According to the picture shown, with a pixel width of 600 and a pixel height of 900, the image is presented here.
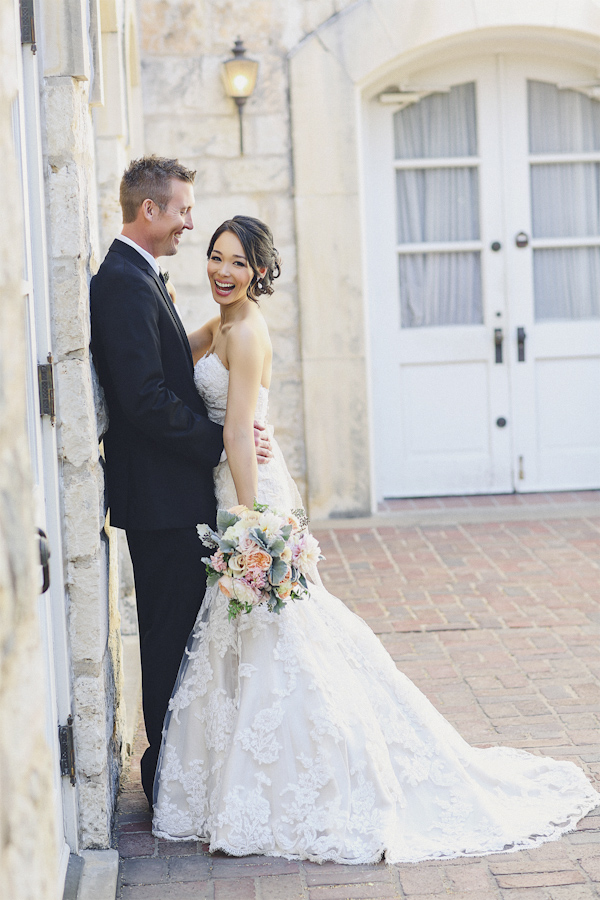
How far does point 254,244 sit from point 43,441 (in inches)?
38.6

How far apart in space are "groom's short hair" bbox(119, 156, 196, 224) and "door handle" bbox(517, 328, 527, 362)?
4939 mm

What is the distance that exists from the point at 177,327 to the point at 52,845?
1.94 metres

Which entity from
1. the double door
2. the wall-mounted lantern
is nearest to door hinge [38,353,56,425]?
the wall-mounted lantern

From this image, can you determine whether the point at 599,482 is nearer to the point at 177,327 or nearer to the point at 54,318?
the point at 177,327

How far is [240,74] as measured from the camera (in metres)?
7.12

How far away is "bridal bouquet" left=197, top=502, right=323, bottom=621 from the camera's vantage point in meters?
3.03

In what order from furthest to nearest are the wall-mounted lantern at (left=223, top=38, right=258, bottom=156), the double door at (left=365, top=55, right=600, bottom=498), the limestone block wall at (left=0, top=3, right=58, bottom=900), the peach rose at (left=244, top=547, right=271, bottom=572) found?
the double door at (left=365, top=55, right=600, bottom=498), the wall-mounted lantern at (left=223, top=38, right=258, bottom=156), the peach rose at (left=244, top=547, right=271, bottom=572), the limestone block wall at (left=0, top=3, right=58, bottom=900)

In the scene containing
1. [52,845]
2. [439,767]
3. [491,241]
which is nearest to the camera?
[52,845]

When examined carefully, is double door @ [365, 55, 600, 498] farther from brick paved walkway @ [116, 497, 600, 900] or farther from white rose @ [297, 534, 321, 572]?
white rose @ [297, 534, 321, 572]

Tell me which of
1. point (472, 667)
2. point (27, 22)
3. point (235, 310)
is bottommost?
point (472, 667)

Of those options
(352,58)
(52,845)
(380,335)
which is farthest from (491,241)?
(52,845)

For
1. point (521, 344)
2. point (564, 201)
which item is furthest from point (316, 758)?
point (564, 201)

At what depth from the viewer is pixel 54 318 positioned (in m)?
2.86

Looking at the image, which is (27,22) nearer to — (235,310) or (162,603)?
(235,310)
